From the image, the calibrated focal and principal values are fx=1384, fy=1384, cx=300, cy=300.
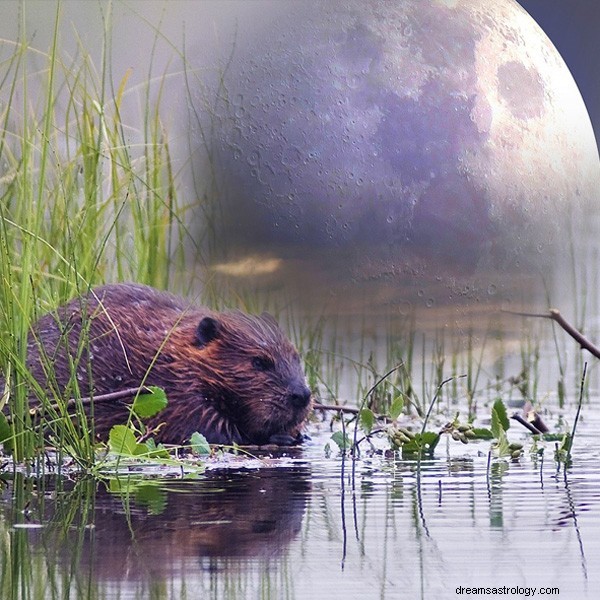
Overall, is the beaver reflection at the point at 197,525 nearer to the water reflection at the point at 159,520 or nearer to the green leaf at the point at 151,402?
the water reflection at the point at 159,520

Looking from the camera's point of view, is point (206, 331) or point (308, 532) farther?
point (206, 331)

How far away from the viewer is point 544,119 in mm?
7598

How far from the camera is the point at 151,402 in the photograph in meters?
4.97

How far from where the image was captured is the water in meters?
2.64

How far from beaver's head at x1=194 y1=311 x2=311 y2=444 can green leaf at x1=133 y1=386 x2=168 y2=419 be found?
632 mm

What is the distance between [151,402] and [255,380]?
30.4 inches

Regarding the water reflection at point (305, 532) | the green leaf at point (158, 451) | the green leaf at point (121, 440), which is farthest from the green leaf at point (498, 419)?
the green leaf at point (121, 440)

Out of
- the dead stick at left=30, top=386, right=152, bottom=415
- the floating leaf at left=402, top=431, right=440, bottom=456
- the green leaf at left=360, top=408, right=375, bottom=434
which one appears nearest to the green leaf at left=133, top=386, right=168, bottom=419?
the dead stick at left=30, top=386, right=152, bottom=415

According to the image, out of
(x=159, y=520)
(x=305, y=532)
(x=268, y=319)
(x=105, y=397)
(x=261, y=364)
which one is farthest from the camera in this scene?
(x=268, y=319)

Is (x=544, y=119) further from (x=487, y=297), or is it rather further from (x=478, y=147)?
(x=487, y=297)

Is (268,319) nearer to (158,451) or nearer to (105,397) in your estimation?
(105,397)

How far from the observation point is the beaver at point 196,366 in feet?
18.0

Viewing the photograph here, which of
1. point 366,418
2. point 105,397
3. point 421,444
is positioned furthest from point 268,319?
point 105,397

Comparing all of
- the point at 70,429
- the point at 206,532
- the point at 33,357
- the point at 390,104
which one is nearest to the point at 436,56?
the point at 390,104
